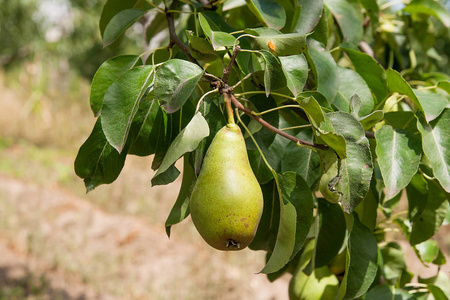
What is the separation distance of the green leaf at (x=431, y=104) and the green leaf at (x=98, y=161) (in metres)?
0.42

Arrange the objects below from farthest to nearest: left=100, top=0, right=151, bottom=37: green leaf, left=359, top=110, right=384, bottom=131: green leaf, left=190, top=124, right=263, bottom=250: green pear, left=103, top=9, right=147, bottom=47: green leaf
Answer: left=100, top=0, right=151, bottom=37: green leaf
left=103, top=9, right=147, bottom=47: green leaf
left=359, top=110, right=384, bottom=131: green leaf
left=190, top=124, right=263, bottom=250: green pear

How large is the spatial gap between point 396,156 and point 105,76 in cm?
42

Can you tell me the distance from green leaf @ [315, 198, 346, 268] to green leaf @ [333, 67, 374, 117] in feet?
0.59

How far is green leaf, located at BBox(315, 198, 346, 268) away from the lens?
0.84 meters

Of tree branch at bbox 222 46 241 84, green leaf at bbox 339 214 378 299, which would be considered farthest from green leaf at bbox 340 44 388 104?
tree branch at bbox 222 46 241 84

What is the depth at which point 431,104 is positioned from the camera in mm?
695

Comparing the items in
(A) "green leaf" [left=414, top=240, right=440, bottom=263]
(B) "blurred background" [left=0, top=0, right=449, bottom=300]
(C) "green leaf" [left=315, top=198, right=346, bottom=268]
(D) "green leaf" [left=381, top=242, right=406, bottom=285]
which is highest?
(C) "green leaf" [left=315, top=198, right=346, bottom=268]

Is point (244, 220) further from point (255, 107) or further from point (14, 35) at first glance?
point (14, 35)

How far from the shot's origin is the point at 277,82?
2.06ft

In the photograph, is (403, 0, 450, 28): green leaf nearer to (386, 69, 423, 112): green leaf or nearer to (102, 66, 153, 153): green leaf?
(386, 69, 423, 112): green leaf

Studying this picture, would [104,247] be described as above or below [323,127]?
below

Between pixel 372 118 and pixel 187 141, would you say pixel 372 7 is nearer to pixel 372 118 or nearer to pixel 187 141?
pixel 372 118

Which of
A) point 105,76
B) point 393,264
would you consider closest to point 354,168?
point 105,76

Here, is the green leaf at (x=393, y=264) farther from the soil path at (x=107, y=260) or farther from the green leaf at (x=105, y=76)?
the soil path at (x=107, y=260)
